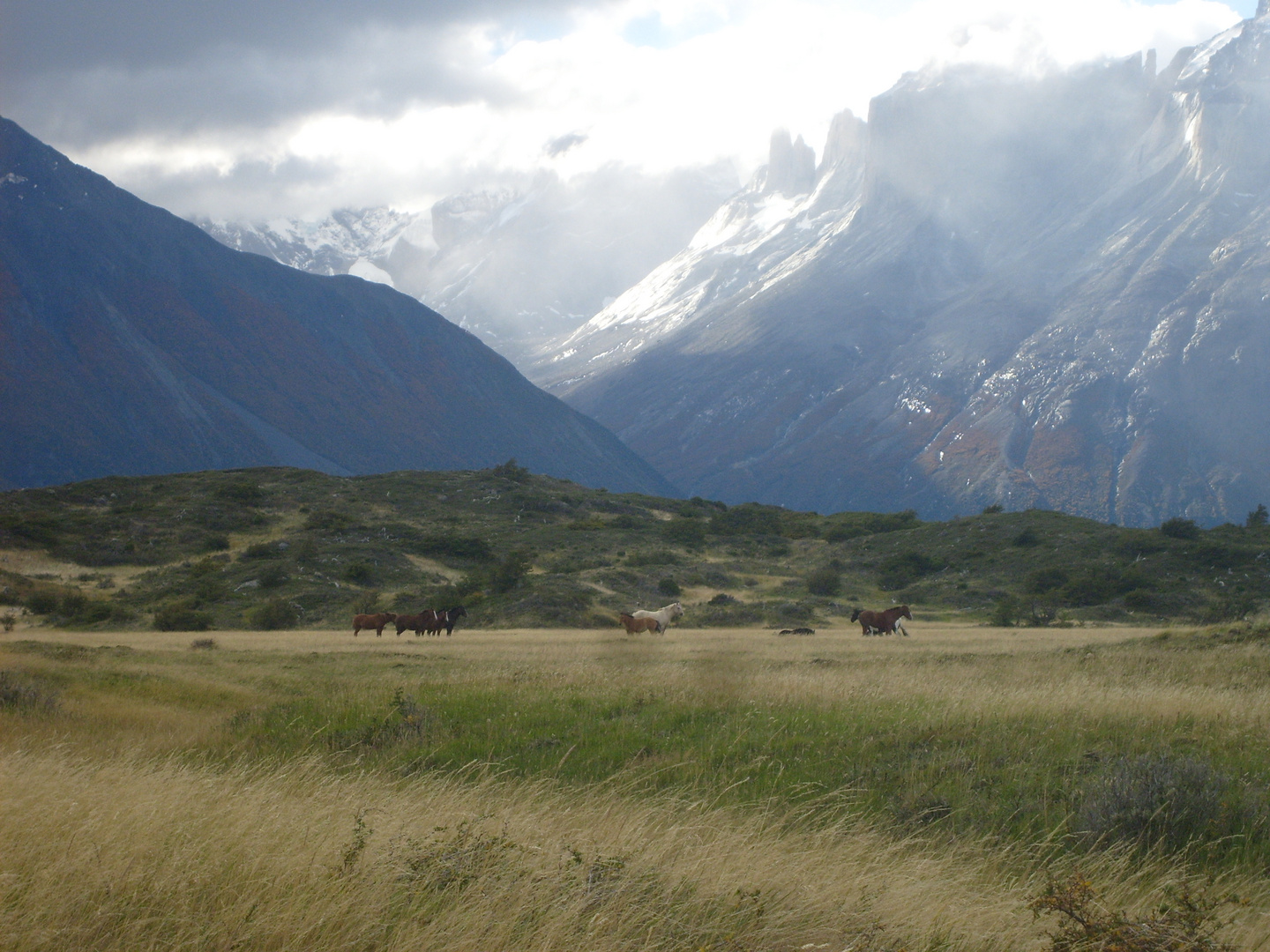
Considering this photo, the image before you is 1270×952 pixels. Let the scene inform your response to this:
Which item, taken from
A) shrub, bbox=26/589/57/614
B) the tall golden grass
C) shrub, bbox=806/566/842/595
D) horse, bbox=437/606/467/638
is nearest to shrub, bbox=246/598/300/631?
shrub, bbox=26/589/57/614

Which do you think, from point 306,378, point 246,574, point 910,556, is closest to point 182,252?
point 306,378

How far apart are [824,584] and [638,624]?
82.8 feet

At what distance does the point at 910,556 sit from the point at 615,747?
5373 centimetres

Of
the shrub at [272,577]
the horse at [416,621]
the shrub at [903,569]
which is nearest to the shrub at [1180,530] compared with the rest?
the shrub at [903,569]

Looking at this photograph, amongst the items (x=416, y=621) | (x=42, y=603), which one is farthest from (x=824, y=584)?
(x=42, y=603)

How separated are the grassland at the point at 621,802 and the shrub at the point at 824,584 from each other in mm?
34754

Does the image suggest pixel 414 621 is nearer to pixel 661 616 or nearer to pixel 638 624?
pixel 638 624

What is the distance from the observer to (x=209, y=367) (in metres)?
143

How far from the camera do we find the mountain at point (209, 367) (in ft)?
380

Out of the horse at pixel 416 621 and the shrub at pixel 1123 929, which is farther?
the horse at pixel 416 621

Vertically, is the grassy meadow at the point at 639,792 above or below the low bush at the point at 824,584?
below

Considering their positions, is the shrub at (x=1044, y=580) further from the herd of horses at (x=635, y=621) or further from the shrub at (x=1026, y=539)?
the herd of horses at (x=635, y=621)

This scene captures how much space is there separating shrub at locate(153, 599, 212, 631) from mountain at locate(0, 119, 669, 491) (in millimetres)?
76329

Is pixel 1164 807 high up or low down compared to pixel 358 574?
down
